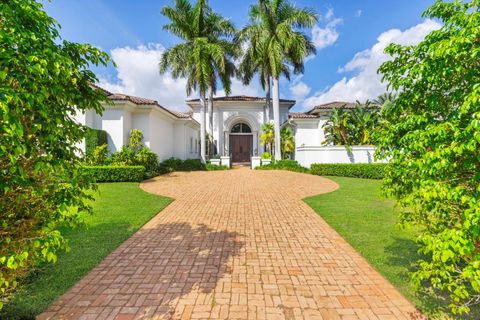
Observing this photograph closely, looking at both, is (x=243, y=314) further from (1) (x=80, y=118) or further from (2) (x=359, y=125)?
(2) (x=359, y=125)

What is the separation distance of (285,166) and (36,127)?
19.5 meters

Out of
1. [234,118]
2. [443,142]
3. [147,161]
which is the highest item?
[234,118]

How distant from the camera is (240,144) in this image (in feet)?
98.1

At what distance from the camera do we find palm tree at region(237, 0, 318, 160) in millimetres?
18938

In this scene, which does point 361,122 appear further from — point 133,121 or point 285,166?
point 133,121

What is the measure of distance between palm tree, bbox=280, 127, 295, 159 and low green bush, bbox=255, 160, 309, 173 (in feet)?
8.80

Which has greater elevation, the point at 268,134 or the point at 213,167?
the point at 268,134

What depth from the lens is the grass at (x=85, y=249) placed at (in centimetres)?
321

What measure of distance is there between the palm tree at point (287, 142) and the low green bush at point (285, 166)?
106 inches

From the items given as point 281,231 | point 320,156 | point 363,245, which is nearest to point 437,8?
point 363,245

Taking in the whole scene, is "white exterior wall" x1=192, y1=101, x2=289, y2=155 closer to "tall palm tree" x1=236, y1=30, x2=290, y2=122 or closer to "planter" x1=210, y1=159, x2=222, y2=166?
"tall palm tree" x1=236, y1=30, x2=290, y2=122

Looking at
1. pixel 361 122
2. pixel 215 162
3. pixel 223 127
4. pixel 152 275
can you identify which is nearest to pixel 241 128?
pixel 223 127

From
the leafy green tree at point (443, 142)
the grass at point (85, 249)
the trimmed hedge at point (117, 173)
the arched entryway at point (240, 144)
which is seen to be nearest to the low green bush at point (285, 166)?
the arched entryway at point (240, 144)

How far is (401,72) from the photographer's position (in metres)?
3.03
